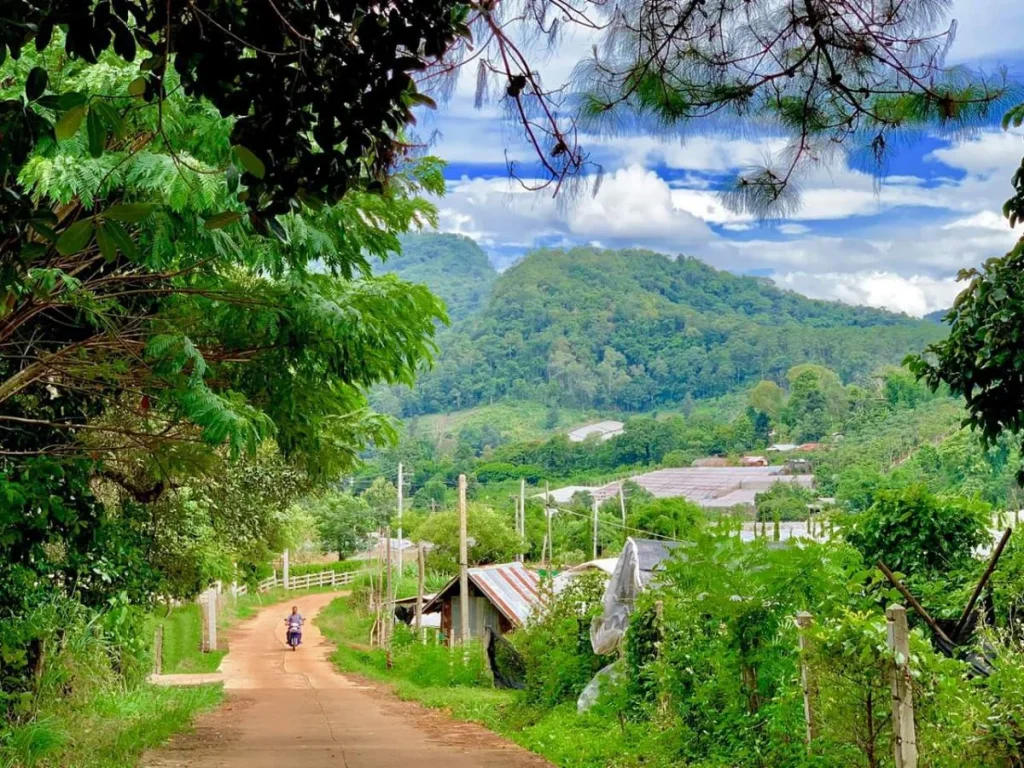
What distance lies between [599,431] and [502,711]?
8677 centimetres

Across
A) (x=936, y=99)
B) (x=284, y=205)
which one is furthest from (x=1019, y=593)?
(x=284, y=205)

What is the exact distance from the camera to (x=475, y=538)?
155 ft

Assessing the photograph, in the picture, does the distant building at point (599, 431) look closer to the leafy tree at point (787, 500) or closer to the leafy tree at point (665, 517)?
the leafy tree at point (787, 500)

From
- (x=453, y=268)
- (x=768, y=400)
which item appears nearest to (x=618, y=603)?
(x=768, y=400)

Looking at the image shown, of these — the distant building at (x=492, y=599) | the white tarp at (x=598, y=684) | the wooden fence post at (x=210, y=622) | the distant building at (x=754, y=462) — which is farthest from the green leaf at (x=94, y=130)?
the distant building at (x=754, y=462)

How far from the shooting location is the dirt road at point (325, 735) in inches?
401

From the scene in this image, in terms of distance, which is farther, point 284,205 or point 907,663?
point 907,663

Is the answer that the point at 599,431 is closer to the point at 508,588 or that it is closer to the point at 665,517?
the point at 665,517

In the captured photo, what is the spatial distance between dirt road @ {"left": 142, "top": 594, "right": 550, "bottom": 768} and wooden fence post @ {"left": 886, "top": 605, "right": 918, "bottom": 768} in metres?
5.14

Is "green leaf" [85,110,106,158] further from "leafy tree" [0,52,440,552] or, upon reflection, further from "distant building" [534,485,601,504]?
"distant building" [534,485,601,504]

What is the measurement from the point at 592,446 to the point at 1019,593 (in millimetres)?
84848

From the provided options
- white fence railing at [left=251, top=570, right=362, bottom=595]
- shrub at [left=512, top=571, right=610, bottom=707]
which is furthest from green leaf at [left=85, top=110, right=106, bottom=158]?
white fence railing at [left=251, top=570, right=362, bottom=595]

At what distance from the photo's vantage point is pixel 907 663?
215 inches

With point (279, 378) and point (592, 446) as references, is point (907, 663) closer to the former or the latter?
point (279, 378)
